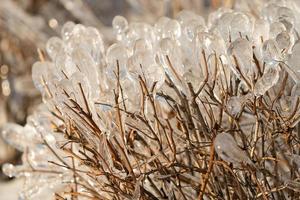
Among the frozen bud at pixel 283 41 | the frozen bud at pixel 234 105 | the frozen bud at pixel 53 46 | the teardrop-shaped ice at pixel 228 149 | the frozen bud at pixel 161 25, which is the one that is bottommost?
the teardrop-shaped ice at pixel 228 149

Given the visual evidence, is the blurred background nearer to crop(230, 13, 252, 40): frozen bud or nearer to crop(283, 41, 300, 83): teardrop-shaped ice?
crop(230, 13, 252, 40): frozen bud

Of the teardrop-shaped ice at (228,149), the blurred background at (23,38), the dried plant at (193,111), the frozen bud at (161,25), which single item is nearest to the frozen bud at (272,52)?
→ the dried plant at (193,111)

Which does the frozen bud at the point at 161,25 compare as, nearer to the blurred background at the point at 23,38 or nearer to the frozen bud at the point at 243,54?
the frozen bud at the point at 243,54

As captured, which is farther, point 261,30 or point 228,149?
point 261,30

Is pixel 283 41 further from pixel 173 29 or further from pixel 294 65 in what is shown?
pixel 173 29

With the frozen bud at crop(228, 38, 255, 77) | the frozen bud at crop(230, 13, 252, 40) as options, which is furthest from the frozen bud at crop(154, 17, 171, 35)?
the frozen bud at crop(228, 38, 255, 77)

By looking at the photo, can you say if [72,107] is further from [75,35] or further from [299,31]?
[299,31]

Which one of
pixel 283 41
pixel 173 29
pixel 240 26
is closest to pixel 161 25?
pixel 173 29
